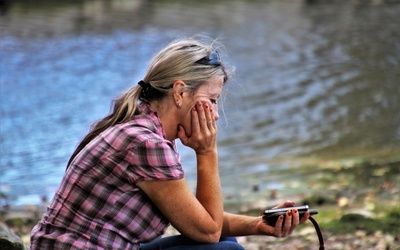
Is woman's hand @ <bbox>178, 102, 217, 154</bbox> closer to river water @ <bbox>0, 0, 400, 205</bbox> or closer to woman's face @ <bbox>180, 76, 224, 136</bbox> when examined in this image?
woman's face @ <bbox>180, 76, 224, 136</bbox>

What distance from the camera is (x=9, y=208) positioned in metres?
6.93

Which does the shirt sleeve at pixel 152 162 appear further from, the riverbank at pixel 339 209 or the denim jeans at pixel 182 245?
the riverbank at pixel 339 209

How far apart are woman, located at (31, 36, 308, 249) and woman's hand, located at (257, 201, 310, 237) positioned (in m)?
0.21

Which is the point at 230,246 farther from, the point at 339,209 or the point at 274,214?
the point at 339,209

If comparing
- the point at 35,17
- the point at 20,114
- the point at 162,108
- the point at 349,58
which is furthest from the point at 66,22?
the point at 162,108

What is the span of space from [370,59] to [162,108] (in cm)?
1205

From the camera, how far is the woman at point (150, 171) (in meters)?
3.07

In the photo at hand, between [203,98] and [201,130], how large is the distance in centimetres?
12

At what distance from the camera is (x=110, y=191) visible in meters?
3.08

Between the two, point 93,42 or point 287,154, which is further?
point 93,42

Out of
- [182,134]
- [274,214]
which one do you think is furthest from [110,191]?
[274,214]

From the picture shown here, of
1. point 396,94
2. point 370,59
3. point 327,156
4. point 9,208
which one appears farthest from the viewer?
point 370,59

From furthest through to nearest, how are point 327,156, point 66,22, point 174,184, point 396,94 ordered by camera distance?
point 66,22 < point 396,94 < point 327,156 < point 174,184

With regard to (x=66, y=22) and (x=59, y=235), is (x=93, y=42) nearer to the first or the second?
(x=66, y=22)
